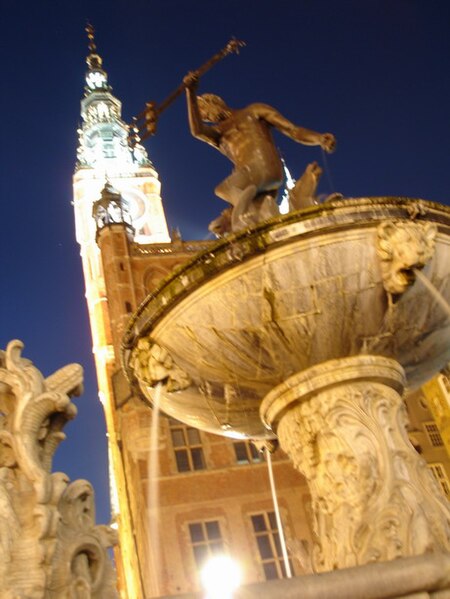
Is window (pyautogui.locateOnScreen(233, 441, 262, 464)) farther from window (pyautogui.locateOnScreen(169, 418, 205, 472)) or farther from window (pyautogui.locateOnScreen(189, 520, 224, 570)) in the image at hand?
window (pyautogui.locateOnScreen(189, 520, 224, 570))

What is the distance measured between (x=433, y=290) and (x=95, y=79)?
5777 centimetres

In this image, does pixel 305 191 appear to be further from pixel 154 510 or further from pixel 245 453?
pixel 245 453

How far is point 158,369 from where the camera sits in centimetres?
482

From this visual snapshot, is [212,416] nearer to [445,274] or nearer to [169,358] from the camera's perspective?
[169,358]

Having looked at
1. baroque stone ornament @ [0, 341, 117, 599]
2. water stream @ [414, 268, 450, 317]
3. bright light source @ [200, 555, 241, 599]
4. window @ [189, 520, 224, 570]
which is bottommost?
bright light source @ [200, 555, 241, 599]

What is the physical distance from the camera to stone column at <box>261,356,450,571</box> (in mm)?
4055

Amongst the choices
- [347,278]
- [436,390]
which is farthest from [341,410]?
[436,390]

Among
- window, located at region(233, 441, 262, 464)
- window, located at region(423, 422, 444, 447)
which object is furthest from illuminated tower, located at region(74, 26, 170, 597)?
window, located at region(423, 422, 444, 447)

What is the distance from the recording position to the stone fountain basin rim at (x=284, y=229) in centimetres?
A: 444

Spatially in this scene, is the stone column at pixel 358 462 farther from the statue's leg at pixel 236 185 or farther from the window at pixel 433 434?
the window at pixel 433 434

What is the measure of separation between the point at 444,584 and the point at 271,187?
11.9 feet

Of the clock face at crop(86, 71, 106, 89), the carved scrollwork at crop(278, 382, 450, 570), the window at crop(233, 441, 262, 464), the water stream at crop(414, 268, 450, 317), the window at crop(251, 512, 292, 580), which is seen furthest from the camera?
the clock face at crop(86, 71, 106, 89)

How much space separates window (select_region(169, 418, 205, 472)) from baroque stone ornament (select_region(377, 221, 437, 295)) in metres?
16.8

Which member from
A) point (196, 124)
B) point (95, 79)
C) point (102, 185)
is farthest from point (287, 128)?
point (95, 79)
